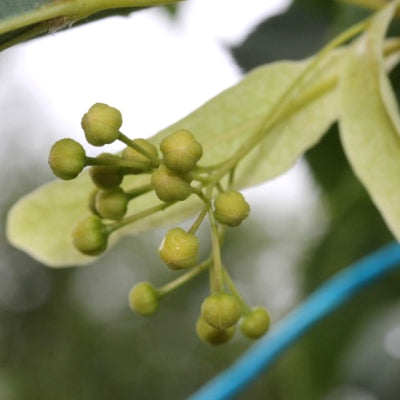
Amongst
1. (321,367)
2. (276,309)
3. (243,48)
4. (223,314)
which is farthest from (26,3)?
(276,309)

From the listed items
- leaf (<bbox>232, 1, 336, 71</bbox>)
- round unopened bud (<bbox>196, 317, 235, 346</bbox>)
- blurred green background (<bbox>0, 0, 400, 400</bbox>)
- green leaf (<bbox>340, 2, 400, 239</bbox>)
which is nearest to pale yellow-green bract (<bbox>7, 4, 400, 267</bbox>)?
green leaf (<bbox>340, 2, 400, 239</bbox>)

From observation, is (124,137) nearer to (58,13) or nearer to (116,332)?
(58,13)

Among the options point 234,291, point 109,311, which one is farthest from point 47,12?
point 109,311

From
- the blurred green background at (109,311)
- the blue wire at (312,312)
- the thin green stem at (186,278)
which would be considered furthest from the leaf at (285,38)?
the blurred green background at (109,311)

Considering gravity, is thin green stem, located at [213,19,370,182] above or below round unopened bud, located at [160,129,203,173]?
below

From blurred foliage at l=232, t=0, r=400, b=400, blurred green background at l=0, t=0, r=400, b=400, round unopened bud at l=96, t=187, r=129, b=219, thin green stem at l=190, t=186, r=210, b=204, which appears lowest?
blurred green background at l=0, t=0, r=400, b=400

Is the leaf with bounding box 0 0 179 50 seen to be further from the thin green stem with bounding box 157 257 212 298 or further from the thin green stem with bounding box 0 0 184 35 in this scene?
the thin green stem with bounding box 157 257 212 298
